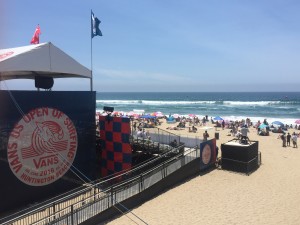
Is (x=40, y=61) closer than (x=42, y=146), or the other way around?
(x=40, y=61)

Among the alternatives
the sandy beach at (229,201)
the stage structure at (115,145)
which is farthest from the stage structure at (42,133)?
the sandy beach at (229,201)

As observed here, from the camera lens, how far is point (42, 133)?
11.0 m

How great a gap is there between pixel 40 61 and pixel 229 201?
8.49 m

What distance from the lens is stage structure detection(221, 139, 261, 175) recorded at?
15.5 meters

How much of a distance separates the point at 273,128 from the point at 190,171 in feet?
76.2

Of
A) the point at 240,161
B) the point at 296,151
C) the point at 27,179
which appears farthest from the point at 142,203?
the point at 296,151

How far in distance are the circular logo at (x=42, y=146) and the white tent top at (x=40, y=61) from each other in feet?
4.96

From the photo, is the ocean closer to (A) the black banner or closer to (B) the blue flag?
(B) the blue flag

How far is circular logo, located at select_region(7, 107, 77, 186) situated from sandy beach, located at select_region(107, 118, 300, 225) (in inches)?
125

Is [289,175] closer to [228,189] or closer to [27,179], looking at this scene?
[228,189]

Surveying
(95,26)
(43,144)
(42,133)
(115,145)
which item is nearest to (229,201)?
(115,145)

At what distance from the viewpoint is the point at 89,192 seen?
11.9m

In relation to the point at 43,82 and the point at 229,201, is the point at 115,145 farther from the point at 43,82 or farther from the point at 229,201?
the point at 229,201

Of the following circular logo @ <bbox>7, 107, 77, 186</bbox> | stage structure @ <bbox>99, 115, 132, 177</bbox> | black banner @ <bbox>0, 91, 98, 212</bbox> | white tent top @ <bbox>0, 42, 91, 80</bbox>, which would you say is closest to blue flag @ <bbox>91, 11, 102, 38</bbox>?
white tent top @ <bbox>0, 42, 91, 80</bbox>
